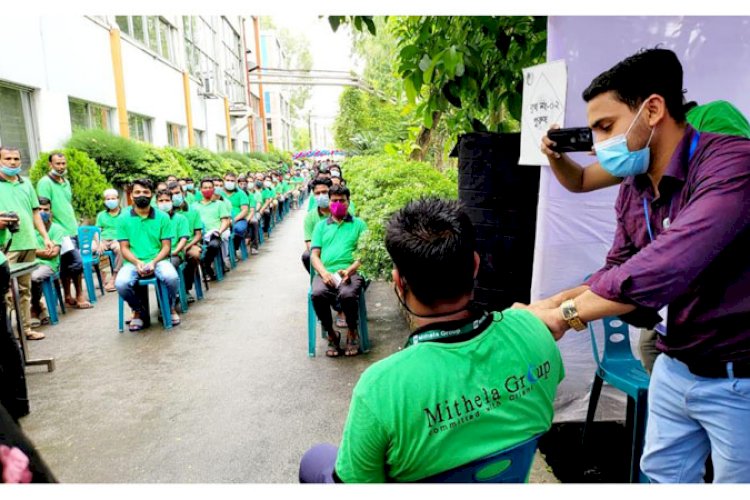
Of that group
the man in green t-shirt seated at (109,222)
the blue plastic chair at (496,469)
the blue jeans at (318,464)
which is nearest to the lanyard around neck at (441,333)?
the blue plastic chair at (496,469)

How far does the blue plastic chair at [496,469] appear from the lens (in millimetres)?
1188

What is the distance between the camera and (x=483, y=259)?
3170 millimetres

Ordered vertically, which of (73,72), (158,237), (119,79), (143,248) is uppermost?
(119,79)

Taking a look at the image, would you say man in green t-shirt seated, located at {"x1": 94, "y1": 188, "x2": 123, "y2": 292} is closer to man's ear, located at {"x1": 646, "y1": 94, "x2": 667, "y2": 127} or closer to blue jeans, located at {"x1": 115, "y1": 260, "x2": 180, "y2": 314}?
blue jeans, located at {"x1": 115, "y1": 260, "x2": 180, "y2": 314}

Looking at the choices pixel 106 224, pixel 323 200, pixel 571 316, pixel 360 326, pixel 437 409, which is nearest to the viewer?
pixel 437 409

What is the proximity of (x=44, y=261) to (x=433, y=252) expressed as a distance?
5719 mm

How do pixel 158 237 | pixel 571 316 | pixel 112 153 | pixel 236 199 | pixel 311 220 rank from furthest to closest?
1. pixel 236 199
2. pixel 112 153
3. pixel 158 237
4. pixel 311 220
5. pixel 571 316

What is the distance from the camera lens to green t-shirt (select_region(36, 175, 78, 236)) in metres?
6.07

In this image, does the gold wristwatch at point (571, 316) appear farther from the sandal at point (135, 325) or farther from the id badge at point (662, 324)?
the sandal at point (135, 325)

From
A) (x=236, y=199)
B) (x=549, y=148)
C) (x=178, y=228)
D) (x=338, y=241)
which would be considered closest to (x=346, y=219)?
(x=338, y=241)

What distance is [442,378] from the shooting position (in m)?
1.15

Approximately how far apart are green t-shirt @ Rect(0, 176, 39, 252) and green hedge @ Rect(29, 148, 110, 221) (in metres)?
2.62

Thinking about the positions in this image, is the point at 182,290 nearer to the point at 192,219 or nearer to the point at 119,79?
the point at 192,219
